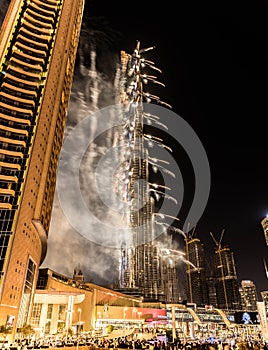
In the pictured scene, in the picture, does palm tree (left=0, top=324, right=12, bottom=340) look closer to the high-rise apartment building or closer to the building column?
the high-rise apartment building

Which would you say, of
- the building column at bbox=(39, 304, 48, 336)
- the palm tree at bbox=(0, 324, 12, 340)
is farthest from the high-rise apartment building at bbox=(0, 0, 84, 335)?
Answer: the building column at bbox=(39, 304, 48, 336)

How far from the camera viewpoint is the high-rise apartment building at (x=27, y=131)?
51000 millimetres

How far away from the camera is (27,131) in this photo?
6028 centimetres

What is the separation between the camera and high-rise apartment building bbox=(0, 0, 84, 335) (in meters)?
51.0

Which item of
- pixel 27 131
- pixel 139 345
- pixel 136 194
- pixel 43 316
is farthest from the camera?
pixel 136 194

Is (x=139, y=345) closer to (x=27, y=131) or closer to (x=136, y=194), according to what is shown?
(x=27, y=131)

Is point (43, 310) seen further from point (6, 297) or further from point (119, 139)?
point (119, 139)

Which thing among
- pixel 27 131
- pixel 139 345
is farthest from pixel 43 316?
pixel 139 345

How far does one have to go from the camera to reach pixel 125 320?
100 m

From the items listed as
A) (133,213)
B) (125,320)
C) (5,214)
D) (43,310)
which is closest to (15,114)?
(5,214)

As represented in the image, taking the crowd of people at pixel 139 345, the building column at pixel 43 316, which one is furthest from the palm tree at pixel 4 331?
the building column at pixel 43 316

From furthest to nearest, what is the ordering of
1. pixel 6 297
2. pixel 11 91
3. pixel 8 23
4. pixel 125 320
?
pixel 125 320
pixel 8 23
pixel 11 91
pixel 6 297

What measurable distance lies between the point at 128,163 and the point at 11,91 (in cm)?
4129

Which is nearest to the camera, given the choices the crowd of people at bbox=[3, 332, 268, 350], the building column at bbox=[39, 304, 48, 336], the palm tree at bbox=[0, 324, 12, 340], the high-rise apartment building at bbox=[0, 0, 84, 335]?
the crowd of people at bbox=[3, 332, 268, 350]
